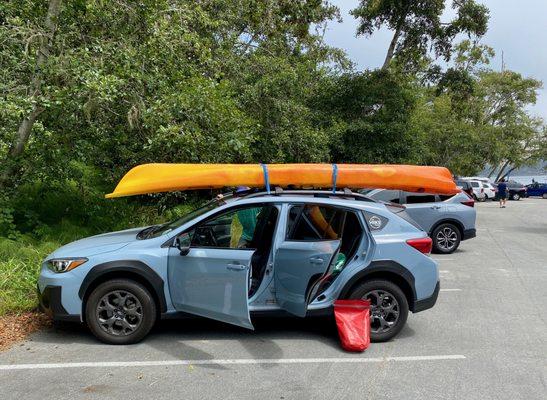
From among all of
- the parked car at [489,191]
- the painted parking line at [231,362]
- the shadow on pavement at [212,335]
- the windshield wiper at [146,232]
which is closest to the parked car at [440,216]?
Result: the shadow on pavement at [212,335]

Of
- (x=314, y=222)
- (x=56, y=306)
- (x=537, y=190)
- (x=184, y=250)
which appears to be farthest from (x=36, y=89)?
(x=537, y=190)

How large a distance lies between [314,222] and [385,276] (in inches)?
38.6

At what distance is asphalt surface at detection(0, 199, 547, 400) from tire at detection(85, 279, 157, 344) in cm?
14

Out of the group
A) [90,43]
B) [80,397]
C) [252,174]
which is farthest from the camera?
[90,43]

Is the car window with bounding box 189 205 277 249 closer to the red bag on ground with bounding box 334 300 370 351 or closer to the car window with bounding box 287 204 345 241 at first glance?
the car window with bounding box 287 204 345 241

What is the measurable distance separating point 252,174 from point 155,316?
1.88 m

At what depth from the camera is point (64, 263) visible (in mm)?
5266

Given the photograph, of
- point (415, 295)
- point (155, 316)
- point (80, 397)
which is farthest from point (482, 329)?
point (80, 397)

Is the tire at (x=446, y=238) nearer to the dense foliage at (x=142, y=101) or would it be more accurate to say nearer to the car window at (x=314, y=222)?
the dense foliage at (x=142, y=101)

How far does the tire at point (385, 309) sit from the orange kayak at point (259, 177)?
119cm

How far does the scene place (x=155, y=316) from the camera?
17.4 feet

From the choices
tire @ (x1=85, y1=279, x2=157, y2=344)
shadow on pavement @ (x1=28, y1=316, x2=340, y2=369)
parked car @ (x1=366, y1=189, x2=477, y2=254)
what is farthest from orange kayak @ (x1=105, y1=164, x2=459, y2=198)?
parked car @ (x1=366, y1=189, x2=477, y2=254)

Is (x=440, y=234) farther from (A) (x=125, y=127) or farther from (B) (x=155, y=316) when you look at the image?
(B) (x=155, y=316)

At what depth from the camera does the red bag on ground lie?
530cm
